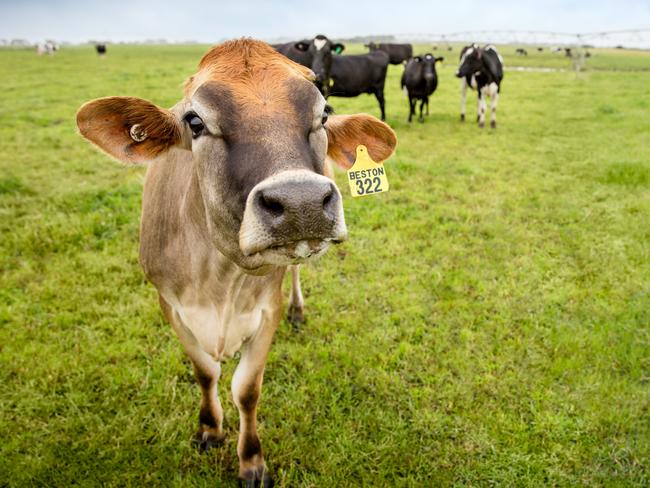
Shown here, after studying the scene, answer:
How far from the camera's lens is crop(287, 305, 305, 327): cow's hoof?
13.6 ft

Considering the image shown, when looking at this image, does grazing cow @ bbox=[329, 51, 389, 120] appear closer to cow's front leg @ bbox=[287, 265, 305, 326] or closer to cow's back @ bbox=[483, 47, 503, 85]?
cow's back @ bbox=[483, 47, 503, 85]

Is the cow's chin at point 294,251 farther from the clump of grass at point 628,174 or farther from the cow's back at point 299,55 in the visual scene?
the cow's back at point 299,55

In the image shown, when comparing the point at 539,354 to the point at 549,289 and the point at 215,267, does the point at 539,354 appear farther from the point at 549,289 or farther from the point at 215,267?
the point at 215,267

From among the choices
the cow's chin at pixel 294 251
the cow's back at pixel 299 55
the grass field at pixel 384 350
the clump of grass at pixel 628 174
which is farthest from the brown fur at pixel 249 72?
the cow's back at pixel 299 55

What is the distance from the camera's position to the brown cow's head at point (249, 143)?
1.56m

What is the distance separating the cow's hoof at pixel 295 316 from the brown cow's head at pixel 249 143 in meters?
2.17

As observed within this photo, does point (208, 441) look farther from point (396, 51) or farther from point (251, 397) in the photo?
point (396, 51)

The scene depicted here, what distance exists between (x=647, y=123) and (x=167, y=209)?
12.8 metres

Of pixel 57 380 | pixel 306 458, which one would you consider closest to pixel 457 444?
pixel 306 458

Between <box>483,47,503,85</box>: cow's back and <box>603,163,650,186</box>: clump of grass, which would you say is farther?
<box>483,47,503,85</box>: cow's back

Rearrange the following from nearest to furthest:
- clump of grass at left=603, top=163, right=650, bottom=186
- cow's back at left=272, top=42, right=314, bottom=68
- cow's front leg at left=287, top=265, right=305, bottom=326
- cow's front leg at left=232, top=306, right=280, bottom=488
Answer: cow's front leg at left=232, top=306, right=280, bottom=488
cow's front leg at left=287, top=265, right=305, bottom=326
clump of grass at left=603, top=163, right=650, bottom=186
cow's back at left=272, top=42, right=314, bottom=68

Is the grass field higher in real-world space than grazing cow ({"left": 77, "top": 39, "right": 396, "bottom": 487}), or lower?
lower

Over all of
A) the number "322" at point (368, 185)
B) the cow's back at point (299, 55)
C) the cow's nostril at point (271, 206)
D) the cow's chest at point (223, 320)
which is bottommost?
the cow's chest at point (223, 320)

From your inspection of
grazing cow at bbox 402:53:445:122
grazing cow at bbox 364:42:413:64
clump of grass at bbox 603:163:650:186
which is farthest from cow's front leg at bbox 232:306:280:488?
grazing cow at bbox 364:42:413:64
